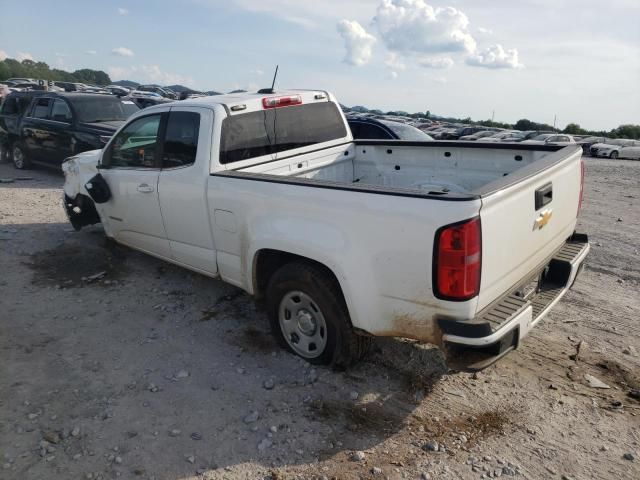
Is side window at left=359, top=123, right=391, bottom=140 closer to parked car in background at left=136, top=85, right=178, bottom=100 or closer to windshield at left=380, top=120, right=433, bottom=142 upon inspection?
windshield at left=380, top=120, right=433, bottom=142

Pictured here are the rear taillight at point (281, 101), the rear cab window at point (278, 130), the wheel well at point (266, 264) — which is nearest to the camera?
the wheel well at point (266, 264)

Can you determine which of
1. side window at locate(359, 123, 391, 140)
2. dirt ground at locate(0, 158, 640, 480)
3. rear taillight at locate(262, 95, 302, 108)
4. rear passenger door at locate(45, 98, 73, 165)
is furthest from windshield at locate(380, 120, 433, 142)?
rear passenger door at locate(45, 98, 73, 165)

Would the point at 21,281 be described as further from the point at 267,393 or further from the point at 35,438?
the point at 267,393

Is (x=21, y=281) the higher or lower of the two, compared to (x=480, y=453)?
higher

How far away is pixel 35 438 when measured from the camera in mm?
2949

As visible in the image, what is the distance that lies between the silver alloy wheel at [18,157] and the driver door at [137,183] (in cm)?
782

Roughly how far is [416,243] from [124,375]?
7.83ft

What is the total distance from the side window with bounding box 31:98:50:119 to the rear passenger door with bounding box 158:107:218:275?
7.72 m

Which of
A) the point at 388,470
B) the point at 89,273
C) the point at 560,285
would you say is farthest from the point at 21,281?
A: the point at 560,285

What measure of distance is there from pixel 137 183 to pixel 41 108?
7.66 metres

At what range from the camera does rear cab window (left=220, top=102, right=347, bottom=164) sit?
4.09m

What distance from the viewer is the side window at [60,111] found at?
10008 millimetres

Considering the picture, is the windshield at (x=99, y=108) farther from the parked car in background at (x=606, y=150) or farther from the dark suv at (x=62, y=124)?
the parked car in background at (x=606, y=150)

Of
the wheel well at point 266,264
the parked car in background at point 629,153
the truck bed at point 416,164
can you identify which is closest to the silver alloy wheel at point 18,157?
the truck bed at point 416,164
